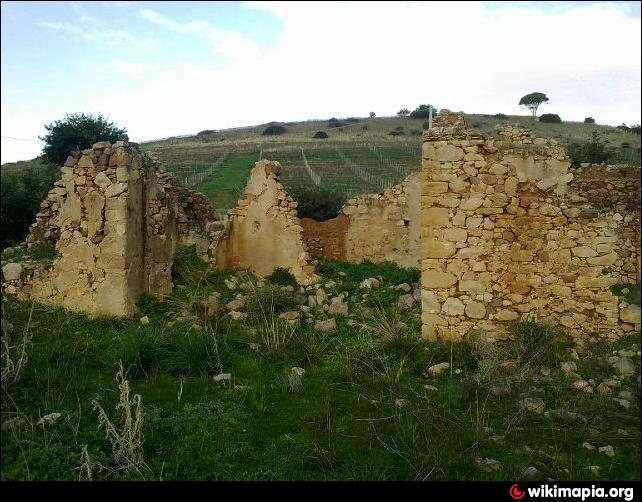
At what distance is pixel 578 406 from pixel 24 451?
15.2 feet

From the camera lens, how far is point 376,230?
1451 centimetres

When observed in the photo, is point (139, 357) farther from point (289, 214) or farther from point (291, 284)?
point (289, 214)

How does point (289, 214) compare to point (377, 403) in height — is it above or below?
above

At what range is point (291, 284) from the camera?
35.0 ft

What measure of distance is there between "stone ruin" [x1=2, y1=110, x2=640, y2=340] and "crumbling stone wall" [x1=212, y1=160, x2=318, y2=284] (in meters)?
0.16

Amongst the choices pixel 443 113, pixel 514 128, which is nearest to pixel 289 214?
pixel 443 113

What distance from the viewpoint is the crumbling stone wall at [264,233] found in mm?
11102

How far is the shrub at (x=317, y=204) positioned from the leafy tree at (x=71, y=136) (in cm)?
1030

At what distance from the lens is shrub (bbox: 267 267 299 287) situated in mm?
10713

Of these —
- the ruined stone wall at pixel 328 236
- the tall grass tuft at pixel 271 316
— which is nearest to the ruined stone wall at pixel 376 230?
the ruined stone wall at pixel 328 236

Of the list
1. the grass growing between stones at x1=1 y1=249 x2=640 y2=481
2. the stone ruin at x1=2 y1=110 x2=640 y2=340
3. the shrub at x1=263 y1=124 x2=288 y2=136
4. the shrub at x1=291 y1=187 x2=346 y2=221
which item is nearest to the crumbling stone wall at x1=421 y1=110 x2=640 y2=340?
the stone ruin at x1=2 y1=110 x2=640 y2=340

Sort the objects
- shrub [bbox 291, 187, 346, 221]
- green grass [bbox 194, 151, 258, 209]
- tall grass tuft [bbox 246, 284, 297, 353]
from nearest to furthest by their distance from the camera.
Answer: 1. tall grass tuft [bbox 246, 284, 297, 353]
2. shrub [bbox 291, 187, 346, 221]
3. green grass [bbox 194, 151, 258, 209]
